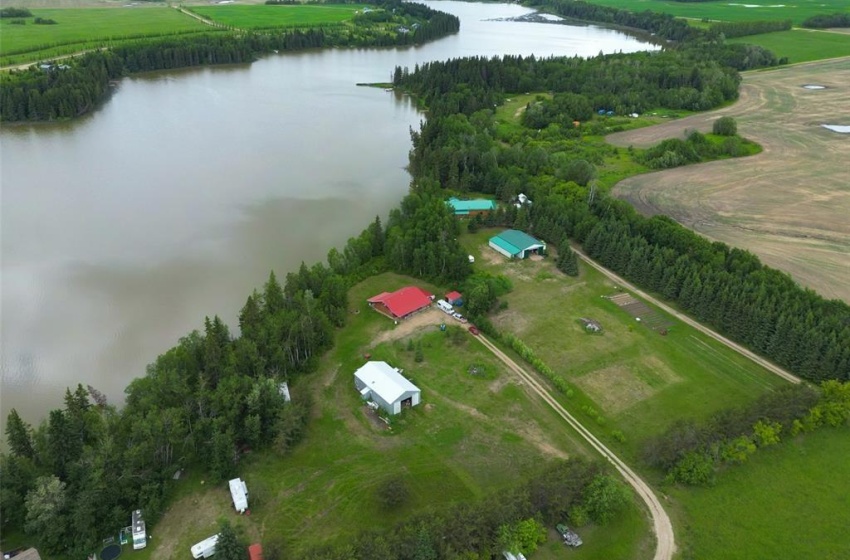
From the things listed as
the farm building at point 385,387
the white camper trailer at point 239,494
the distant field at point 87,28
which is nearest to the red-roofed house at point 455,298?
the farm building at point 385,387

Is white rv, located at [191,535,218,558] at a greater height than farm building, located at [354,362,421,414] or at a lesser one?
lesser

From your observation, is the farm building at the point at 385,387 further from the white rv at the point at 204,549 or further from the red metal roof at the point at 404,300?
the white rv at the point at 204,549

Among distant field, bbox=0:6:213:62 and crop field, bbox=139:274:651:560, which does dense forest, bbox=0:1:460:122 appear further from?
crop field, bbox=139:274:651:560

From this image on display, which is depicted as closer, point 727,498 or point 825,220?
point 727,498

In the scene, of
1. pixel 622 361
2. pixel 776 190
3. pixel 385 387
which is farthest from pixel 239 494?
pixel 776 190

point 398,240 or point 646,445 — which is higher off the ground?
point 398,240

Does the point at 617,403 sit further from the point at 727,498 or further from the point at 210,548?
the point at 210,548

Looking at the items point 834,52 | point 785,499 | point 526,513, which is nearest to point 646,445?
point 785,499

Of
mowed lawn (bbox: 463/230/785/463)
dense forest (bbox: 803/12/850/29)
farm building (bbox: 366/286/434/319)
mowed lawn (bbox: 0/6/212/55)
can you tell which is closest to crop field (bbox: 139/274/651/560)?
farm building (bbox: 366/286/434/319)
